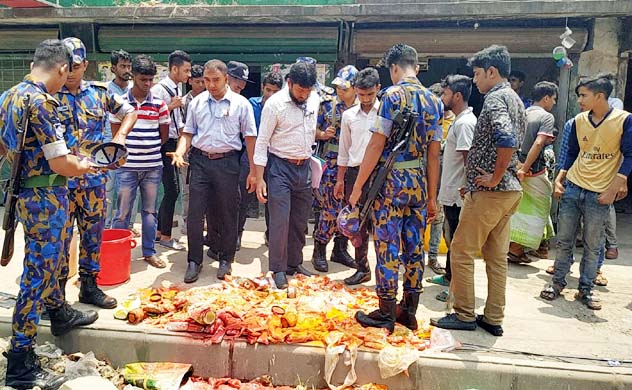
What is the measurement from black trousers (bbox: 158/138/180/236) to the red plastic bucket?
1.25 meters

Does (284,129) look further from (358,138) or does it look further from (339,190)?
(339,190)

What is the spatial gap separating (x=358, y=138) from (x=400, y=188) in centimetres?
139

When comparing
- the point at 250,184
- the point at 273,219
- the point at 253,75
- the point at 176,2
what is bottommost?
the point at 273,219

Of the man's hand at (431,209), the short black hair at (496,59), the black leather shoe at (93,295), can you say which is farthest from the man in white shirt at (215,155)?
the short black hair at (496,59)

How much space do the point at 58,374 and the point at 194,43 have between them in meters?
5.65

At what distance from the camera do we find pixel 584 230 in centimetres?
483

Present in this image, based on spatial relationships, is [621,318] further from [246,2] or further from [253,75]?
[253,75]

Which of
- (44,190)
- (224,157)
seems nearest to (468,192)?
(224,157)

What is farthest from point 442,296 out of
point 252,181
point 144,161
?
point 144,161

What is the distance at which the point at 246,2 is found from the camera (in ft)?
25.2

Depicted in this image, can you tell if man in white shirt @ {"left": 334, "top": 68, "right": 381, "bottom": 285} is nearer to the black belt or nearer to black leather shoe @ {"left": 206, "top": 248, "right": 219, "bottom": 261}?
the black belt

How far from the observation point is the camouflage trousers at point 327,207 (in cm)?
556

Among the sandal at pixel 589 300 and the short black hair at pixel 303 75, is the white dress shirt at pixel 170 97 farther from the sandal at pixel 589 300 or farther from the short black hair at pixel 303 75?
the sandal at pixel 589 300

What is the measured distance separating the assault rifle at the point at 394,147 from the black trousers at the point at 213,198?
1.81 metres
